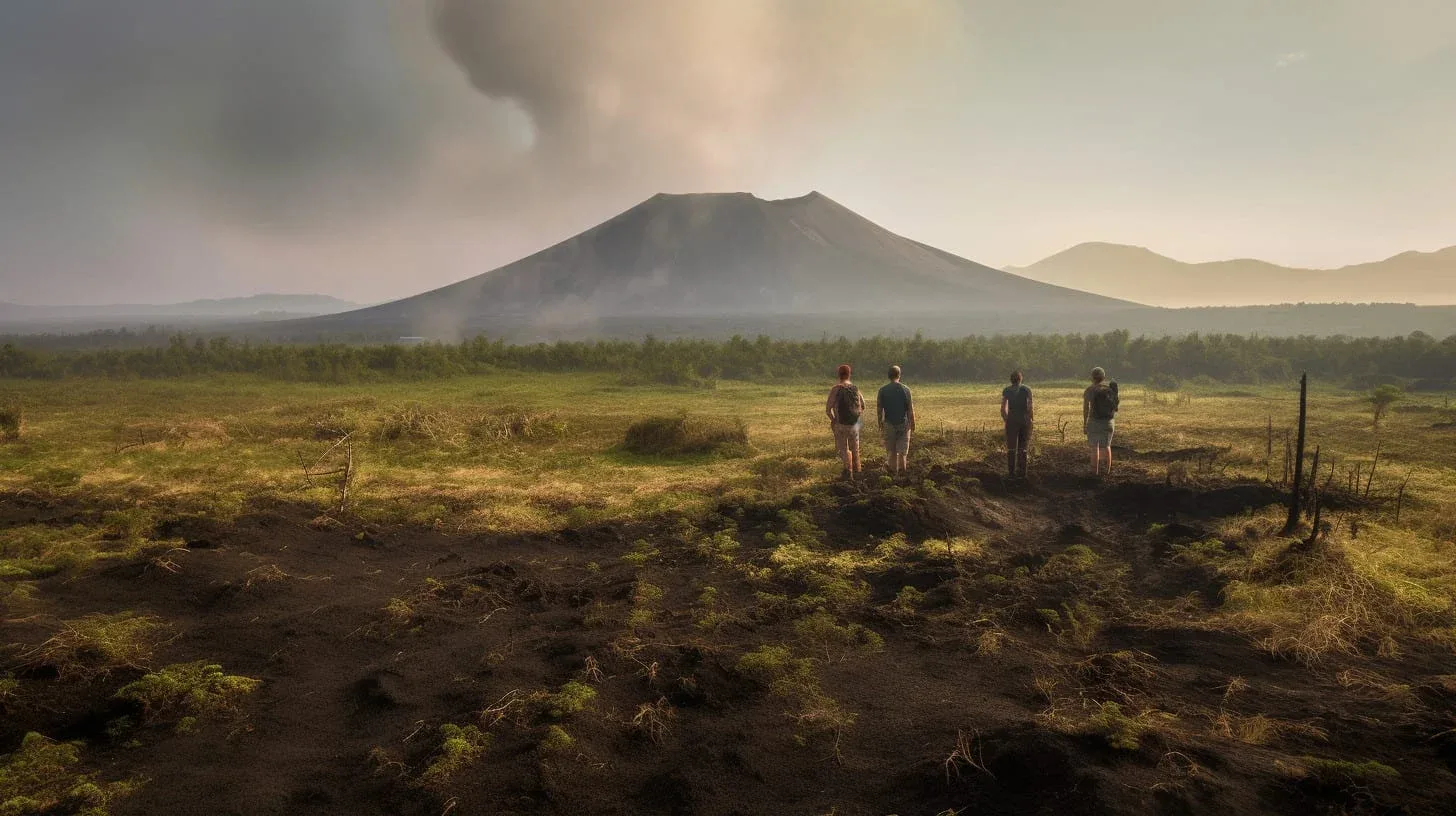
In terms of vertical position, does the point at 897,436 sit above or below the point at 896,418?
below

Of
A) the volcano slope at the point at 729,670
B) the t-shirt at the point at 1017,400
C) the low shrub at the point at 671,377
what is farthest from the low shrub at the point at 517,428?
the low shrub at the point at 671,377

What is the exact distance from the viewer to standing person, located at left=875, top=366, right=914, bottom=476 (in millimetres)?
11125

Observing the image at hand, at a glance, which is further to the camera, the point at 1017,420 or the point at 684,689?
the point at 1017,420

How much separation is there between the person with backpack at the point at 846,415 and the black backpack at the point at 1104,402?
3575 millimetres

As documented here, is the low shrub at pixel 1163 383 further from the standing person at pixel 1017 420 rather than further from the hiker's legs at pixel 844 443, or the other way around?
the hiker's legs at pixel 844 443

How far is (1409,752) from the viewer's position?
13.4ft

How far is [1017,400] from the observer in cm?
1127

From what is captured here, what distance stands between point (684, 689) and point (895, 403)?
699 cm

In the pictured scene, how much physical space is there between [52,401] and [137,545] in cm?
2028

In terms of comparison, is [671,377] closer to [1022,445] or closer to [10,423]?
[10,423]

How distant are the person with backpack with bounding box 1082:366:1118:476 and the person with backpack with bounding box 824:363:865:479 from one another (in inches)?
134

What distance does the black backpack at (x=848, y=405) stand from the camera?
11.2m

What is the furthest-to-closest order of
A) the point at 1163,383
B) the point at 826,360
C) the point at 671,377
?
the point at 826,360
the point at 671,377
the point at 1163,383

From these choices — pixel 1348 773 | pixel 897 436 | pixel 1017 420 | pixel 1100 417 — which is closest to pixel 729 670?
pixel 1348 773
